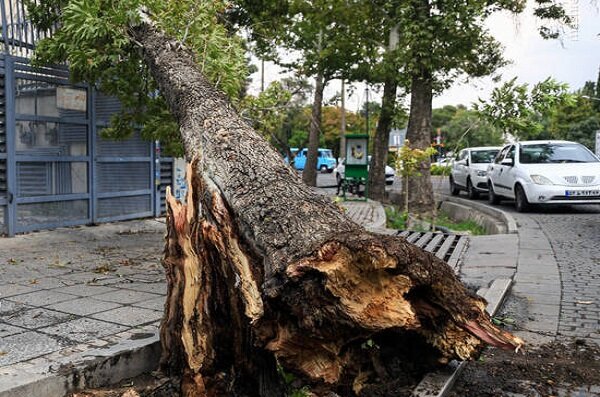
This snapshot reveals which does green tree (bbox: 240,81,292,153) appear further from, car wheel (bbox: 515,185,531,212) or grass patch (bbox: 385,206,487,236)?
→ car wheel (bbox: 515,185,531,212)

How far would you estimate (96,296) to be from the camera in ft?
17.9

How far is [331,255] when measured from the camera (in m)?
3.02

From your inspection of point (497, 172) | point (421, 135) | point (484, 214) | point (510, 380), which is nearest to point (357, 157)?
point (421, 135)

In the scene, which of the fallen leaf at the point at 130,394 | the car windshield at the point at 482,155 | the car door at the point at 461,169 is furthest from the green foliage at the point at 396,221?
the fallen leaf at the point at 130,394

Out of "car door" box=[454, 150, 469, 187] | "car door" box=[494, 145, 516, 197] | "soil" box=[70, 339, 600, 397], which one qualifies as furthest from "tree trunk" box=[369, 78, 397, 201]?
"soil" box=[70, 339, 600, 397]

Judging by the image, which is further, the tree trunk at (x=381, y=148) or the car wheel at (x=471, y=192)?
the car wheel at (x=471, y=192)

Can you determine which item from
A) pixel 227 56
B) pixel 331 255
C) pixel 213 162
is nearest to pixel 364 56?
pixel 227 56

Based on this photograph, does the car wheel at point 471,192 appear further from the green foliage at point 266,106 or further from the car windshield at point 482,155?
the green foliage at point 266,106

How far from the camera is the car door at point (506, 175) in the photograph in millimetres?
14898

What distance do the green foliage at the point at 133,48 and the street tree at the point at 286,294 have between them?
334 centimetres

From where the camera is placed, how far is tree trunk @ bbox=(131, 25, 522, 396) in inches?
120

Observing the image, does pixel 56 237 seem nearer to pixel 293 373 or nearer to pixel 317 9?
pixel 293 373

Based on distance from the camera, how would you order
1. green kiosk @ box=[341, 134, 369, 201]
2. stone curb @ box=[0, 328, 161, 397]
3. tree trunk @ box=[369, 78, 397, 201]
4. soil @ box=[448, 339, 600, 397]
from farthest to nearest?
tree trunk @ box=[369, 78, 397, 201] < green kiosk @ box=[341, 134, 369, 201] < soil @ box=[448, 339, 600, 397] < stone curb @ box=[0, 328, 161, 397]

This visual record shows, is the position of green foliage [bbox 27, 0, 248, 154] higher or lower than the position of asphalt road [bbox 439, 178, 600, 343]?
higher
